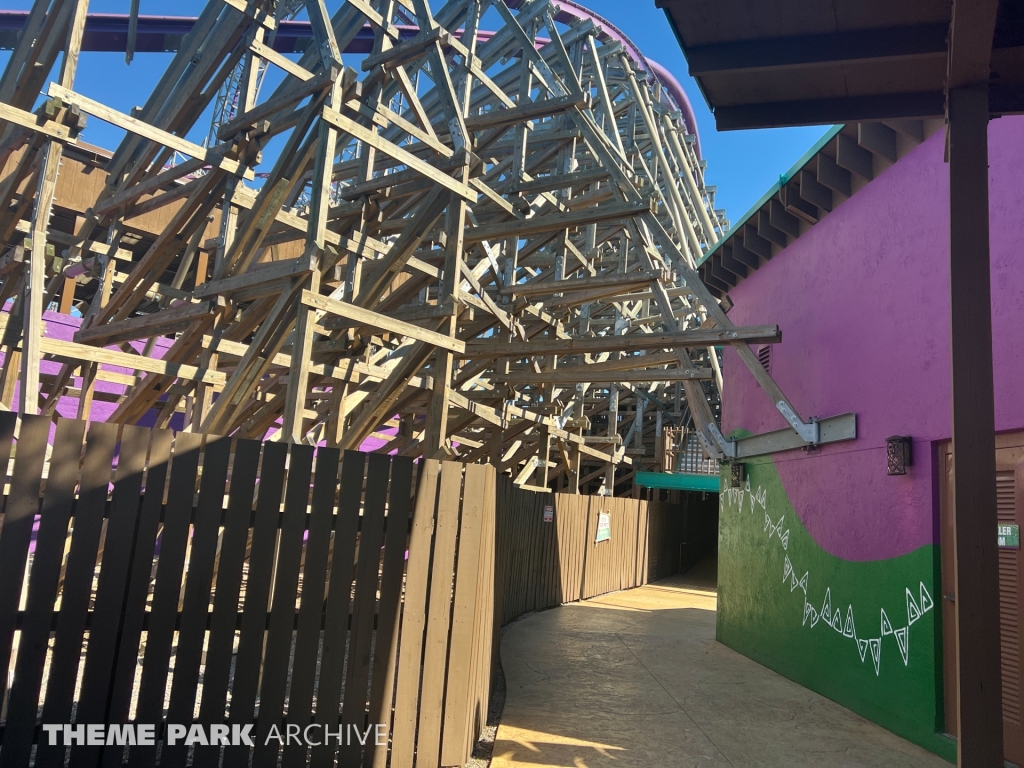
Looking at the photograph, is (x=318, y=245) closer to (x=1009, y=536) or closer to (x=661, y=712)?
(x=661, y=712)

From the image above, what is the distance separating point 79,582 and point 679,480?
707 inches

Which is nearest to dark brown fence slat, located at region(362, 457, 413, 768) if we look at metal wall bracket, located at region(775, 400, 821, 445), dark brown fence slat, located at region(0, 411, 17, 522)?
dark brown fence slat, located at region(0, 411, 17, 522)

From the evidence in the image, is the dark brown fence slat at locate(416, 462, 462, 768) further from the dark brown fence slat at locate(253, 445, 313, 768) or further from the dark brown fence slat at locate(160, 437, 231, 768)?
the dark brown fence slat at locate(160, 437, 231, 768)

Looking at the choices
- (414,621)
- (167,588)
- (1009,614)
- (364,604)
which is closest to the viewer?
(167,588)

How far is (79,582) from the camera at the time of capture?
12.6 feet

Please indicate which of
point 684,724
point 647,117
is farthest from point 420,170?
point 647,117

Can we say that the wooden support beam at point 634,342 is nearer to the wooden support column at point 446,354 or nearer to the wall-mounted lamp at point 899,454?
the wooden support column at point 446,354

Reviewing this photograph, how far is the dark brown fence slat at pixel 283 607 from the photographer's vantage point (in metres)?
4.20

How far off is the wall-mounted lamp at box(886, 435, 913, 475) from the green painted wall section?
2.44ft

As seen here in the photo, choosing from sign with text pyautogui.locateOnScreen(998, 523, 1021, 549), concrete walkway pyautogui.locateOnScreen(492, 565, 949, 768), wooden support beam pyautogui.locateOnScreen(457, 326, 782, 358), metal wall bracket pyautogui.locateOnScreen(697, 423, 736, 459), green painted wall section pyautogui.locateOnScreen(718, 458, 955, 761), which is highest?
wooden support beam pyautogui.locateOnScreen(457, 326, 782, 358)

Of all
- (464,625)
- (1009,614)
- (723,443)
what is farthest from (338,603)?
(723,443)

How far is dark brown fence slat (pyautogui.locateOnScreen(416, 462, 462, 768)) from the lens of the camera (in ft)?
15.5

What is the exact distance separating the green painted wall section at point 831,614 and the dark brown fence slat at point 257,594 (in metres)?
5.10

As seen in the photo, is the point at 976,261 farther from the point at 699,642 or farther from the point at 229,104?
the point at 229,104
